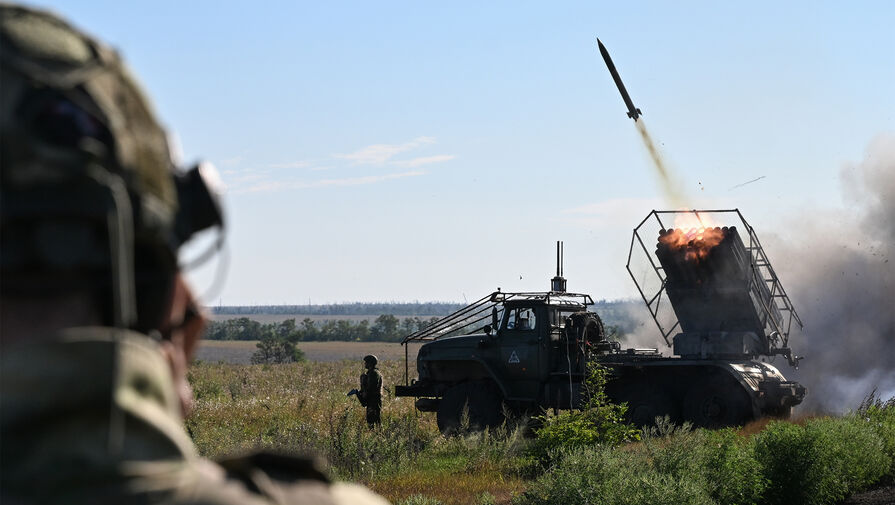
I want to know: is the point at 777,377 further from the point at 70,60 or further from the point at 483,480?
the point at 70,60

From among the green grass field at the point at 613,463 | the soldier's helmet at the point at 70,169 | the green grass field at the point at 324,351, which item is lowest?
the green grass field at the point at 613,463

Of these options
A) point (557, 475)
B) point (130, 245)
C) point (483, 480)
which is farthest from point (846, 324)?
point (130, 245)

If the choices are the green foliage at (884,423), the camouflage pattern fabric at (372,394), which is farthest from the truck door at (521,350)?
the green foliage at (884,423)

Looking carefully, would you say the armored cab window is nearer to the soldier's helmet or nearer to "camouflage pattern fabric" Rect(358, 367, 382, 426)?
"camouflage pattern fabric" Rect(358, 367, 382, 426)

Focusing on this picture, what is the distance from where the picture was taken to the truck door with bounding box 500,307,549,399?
1823cm

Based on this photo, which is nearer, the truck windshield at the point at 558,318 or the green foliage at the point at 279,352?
the truck windshield at the point at 558,318

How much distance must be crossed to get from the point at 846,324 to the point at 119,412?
3215 cm

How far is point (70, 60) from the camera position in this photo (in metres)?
1.16

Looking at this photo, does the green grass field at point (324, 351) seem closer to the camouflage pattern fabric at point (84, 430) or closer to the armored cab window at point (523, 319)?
the armored cab window at point (523, 319)

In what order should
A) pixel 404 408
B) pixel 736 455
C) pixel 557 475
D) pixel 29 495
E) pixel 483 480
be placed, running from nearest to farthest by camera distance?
pixel 29 495, pixel 557 475, pixel 736 455, pixel 483 480, pixel 404 408

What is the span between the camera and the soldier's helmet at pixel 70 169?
107cm

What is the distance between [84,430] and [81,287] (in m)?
0.17

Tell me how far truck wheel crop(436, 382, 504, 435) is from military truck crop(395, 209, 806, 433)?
17 mm

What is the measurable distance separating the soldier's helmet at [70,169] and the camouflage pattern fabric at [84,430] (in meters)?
0.07
